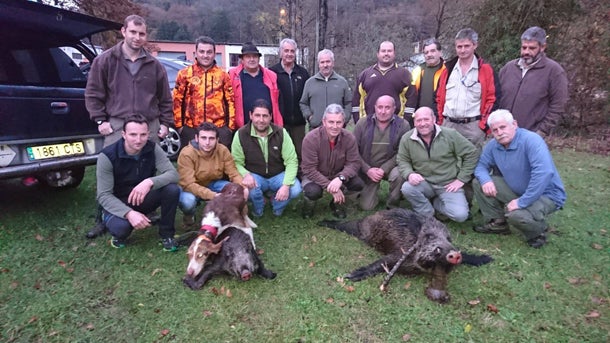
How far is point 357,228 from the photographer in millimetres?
4496

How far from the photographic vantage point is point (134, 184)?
13.1ft

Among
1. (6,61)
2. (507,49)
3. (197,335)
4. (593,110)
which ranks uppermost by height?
(507,49)

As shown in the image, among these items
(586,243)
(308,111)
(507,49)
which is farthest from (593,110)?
(308,111)

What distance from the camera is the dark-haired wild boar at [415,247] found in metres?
3.24

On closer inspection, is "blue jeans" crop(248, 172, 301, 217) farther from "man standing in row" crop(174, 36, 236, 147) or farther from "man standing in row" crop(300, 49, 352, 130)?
"man standing in row" crop(300, 49, 352, 130)

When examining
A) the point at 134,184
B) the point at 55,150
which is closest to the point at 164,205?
the point at 134,184

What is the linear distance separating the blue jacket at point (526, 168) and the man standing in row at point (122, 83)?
13.1 ft

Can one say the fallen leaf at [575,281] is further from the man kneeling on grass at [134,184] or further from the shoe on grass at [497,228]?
the man kneeling on grass at [134,184]

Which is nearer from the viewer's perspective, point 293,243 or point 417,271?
point 417,271

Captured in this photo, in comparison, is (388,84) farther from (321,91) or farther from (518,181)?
(518,181)

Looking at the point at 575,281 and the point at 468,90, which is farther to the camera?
the point at 468,90

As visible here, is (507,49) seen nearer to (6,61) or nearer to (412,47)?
(412,47)

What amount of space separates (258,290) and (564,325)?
2470mm

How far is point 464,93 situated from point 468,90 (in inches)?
2.4
